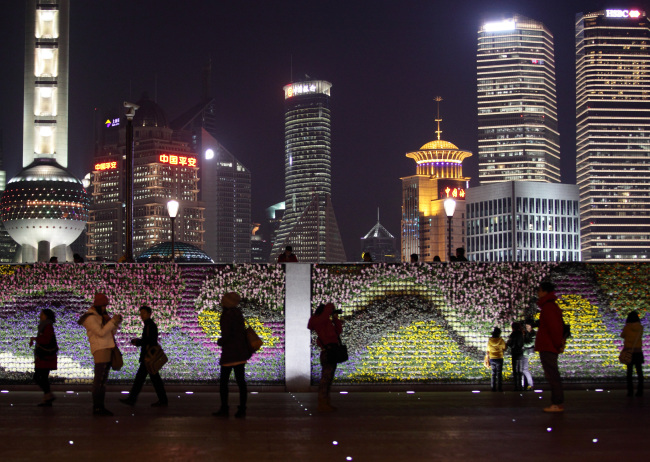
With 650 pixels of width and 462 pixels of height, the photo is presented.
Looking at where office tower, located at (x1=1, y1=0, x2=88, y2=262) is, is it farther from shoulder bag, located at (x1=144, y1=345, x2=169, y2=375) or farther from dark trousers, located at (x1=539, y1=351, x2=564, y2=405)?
dark trousers, located at (x1=539, y1=351, x2=564, y2=405)

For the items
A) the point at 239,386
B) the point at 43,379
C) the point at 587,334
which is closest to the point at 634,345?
the point at 587,334

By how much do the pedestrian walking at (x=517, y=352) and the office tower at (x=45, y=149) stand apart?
131132mm

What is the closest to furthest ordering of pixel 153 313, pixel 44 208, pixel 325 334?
pixel 325 334 < pixel 153 313 < pixel 44 208

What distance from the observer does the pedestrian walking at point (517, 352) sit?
1878 centimetres

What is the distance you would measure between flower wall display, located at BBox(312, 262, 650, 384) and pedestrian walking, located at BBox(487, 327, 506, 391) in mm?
535

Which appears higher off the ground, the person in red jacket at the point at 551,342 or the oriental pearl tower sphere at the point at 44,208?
the oriental pearl tower sphere at the point at 44,208

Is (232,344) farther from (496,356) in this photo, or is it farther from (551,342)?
(496,356)

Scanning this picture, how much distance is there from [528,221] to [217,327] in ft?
539

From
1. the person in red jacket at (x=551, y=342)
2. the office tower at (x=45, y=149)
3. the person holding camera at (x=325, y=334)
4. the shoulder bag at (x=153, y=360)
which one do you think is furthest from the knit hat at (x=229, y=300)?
the office tower at (x=45, y=149)

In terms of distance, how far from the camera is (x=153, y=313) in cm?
1934

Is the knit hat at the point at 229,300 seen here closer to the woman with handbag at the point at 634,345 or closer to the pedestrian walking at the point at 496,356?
the pedestrian walking at the point at 496,356

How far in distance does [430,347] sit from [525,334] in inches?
77.4

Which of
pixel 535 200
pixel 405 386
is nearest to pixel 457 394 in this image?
pixel 405 386

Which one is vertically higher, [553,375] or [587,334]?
[587,334]
